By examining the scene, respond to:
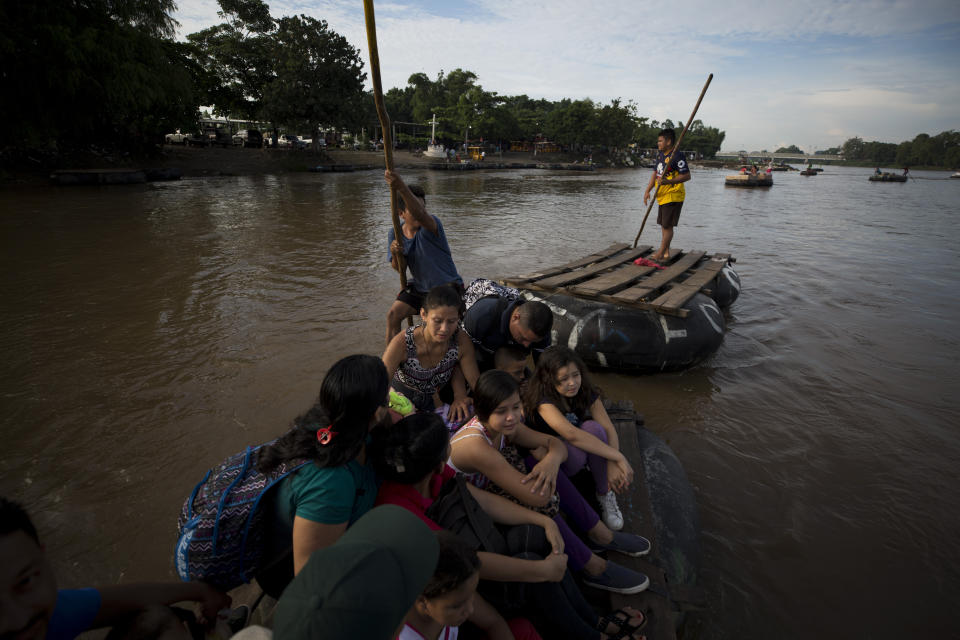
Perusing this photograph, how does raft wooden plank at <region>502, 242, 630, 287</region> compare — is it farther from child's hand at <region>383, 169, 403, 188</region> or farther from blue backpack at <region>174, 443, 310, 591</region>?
blue backpack at <region>174, 443, 310, 591</region>

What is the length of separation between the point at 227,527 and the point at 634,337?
3.99 metres

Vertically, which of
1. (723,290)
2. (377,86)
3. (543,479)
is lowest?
(723,290)

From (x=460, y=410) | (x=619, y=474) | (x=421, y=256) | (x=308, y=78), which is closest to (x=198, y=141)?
(x=308, y=78)

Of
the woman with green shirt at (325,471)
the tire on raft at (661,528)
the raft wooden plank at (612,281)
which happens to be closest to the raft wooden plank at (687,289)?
the raft wooden plank at (612,281)

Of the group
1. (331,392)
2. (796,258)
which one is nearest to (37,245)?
(331,392)

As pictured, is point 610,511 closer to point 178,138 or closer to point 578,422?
point 578,422

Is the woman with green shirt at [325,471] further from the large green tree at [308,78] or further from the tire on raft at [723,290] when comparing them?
the large green tree at [308,78]

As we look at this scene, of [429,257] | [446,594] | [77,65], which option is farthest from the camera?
[77,65]

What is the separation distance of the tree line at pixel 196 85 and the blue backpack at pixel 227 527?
788 inches

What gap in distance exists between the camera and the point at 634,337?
459 cm

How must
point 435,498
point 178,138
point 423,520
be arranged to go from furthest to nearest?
point 178,138, point 435,498, point 423,520

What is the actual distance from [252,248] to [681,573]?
9916mm

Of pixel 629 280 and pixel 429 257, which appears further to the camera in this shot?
pixel 629 280

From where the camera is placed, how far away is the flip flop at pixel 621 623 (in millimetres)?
1947
